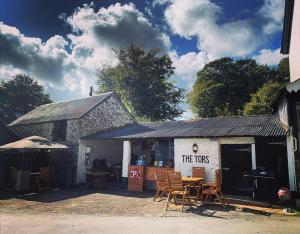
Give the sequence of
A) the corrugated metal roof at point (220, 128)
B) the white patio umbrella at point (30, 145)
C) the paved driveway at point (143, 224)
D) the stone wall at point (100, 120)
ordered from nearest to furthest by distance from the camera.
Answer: the paved driveway at point (143, 224), the corrugated metal roof at point (220, 128), the white patio umbrella at point (30, 145), the stone wall at point (100, 120)

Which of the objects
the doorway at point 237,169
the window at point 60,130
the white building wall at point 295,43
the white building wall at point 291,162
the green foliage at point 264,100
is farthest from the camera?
the green foliage at point 264,100

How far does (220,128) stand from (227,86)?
968 inches

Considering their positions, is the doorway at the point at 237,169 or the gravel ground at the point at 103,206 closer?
the gravel ground at the point at 103,206

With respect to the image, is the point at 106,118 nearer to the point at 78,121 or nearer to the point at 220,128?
the point at 78,121

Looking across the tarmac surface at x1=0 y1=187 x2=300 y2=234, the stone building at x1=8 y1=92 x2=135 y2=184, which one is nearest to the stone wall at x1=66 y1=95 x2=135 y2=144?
the stone building at x1=8 y1=92 x2=135 y2=184

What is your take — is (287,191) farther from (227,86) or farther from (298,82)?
(227,86)

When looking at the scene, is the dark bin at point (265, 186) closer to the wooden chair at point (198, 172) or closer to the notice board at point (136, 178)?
the wooden chair at point (198, 172)

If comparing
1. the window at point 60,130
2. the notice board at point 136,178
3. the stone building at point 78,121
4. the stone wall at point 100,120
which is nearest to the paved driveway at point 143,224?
the notice board at point 136,178

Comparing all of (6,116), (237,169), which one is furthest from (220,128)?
(6,116)

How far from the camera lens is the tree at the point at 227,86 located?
113 ft

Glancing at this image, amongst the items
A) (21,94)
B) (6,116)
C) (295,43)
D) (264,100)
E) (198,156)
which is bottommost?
(198,156)

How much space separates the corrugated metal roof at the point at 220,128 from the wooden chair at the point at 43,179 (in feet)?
10.6

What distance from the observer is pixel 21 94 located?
126 feet

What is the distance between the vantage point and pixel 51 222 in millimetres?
7371
